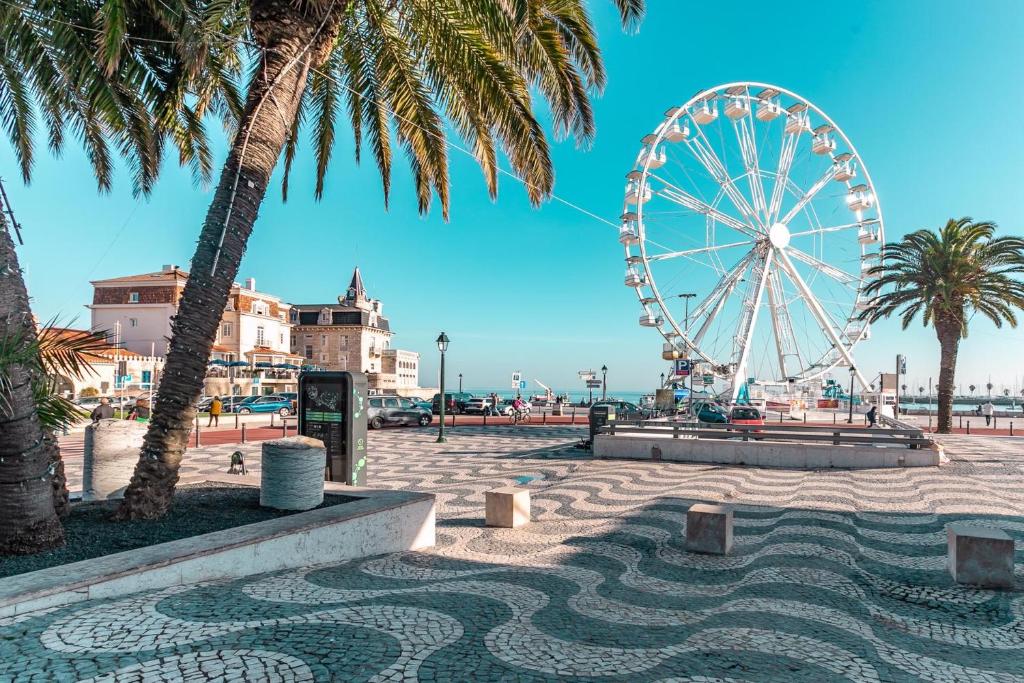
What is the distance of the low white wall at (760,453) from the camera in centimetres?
1627

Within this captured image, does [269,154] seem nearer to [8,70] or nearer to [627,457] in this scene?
[8,70]

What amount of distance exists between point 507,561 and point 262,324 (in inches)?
2669

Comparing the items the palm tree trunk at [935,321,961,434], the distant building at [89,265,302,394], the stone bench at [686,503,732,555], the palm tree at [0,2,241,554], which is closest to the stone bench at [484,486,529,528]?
the stone bench at [686,503,732,555]

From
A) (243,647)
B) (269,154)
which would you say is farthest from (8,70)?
(243,647)

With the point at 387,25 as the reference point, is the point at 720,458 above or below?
below

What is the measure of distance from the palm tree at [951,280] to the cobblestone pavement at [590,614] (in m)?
20.3

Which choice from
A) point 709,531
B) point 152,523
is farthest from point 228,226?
point 709,531

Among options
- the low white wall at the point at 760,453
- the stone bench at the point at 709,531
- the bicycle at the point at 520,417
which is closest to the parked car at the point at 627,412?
the low white wall at the point at 760,453

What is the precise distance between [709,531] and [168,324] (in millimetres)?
62520

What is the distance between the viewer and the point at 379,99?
11.2 metres

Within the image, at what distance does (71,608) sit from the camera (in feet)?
15.4

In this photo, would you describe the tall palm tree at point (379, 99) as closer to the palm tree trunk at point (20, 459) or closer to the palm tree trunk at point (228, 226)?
the palm tree trunk at point (228, 226)

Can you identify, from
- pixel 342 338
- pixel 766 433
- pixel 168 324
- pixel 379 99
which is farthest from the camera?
pixel 342 338

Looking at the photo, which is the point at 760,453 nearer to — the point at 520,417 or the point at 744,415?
the point at 744,415
